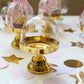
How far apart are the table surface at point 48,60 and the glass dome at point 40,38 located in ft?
0.24

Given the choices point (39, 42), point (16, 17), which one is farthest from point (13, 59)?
point (16, 17)

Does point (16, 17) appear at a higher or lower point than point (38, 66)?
higher

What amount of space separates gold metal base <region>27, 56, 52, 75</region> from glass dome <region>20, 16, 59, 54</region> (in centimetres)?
5

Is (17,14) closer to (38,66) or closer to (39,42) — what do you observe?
(39,42)

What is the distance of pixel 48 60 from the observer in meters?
1.02

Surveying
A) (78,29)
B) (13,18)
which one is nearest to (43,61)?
(13,18)

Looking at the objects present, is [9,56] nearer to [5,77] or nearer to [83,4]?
[5,77]

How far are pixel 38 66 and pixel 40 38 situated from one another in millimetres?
144

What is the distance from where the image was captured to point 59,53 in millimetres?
1084

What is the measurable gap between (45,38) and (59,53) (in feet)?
0.35

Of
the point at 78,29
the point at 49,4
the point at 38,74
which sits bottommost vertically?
the point at 38,74

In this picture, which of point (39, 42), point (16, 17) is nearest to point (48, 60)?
point (39, 42)

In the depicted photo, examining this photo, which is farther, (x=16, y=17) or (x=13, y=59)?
(x=16, y=17)

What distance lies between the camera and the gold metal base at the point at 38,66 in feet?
3.02
